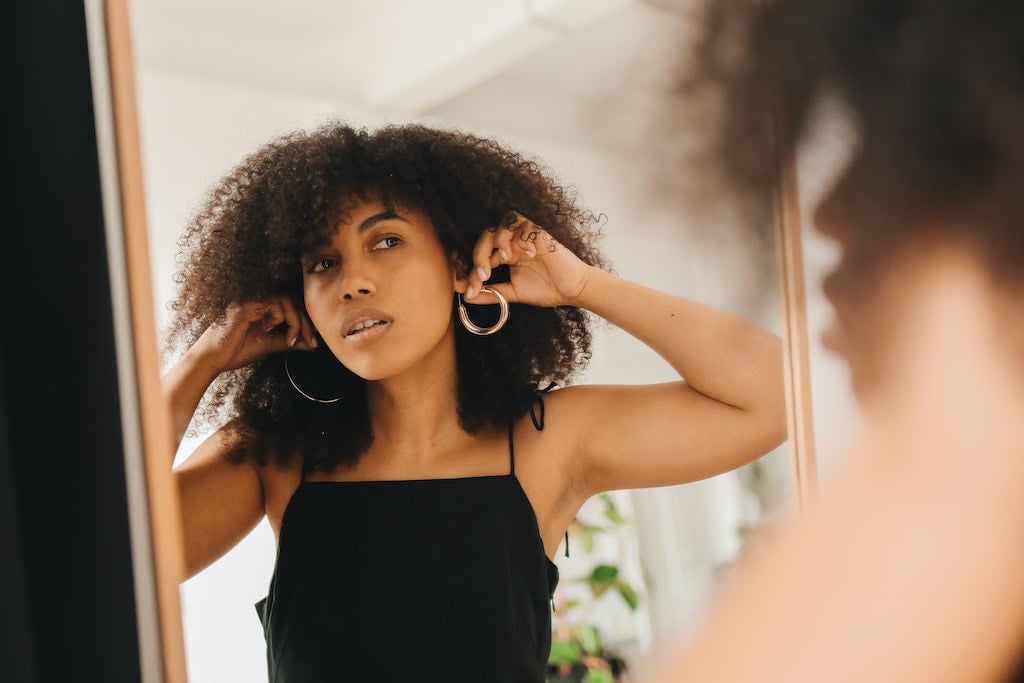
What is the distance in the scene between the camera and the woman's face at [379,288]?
72cm

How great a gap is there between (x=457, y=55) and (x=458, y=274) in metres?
0.20

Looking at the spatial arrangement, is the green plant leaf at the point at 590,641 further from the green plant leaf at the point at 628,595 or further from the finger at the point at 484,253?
the finger at the point at 484,253

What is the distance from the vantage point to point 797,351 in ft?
2.52

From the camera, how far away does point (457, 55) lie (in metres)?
0.72

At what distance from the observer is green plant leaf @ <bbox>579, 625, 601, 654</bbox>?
27.9 inches

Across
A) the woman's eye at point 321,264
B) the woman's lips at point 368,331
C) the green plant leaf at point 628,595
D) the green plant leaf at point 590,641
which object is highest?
the woman's eye at point 321,264

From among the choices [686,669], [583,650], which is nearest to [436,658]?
[583,650]

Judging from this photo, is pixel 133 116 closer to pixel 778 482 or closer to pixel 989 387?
pixel 778 482

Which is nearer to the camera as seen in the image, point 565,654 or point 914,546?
point 565,654

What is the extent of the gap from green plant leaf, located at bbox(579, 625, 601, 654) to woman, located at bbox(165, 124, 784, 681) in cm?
3

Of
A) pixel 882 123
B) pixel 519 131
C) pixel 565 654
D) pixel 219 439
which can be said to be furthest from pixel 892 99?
pixel 219 439

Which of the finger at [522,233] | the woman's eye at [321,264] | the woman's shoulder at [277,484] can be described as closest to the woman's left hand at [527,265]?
the finger at [522,233]

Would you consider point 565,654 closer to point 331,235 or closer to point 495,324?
point 495,324

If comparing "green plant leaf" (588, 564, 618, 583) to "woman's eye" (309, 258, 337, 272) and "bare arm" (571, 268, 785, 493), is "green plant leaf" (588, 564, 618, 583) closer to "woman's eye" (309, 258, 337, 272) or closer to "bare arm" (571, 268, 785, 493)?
"bare arm" (571, 268, 785, 493)
